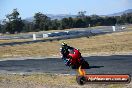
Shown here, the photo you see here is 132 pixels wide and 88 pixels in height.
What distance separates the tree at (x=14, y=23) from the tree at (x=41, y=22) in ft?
18.7

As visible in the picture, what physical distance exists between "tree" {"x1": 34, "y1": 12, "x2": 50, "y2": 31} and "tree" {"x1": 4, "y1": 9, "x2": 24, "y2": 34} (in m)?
5.70

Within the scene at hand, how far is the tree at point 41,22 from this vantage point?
113 m

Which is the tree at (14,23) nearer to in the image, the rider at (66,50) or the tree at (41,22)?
the tree at (41,22)

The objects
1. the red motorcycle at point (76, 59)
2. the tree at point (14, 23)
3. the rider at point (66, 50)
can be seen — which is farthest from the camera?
the tree at point (14, 23)

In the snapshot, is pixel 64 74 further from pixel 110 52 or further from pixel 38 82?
pixel 110 52

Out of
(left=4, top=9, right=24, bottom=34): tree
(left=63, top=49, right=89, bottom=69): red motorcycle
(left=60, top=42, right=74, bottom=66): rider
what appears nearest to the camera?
(left=63, top=49, right=89, bottom=69): red motorcycle

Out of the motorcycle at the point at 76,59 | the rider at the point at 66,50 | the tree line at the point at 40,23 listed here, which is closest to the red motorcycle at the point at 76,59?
the motorcycle at the point at 76,59

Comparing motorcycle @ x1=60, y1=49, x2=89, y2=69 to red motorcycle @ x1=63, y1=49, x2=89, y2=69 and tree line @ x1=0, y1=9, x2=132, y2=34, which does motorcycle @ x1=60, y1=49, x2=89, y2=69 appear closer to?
red motorcycle @ x1=63, y1=49, x2=89, y2=69

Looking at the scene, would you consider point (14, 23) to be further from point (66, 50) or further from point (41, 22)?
point (66, 50)

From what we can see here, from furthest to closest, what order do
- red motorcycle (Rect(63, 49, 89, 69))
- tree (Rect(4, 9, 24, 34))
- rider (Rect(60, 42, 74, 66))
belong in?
tree (Rect(4, 9, 24, 34)), rider (Rect(60, 42, 74, 66)), red motorcycle (Rect(63, 49, 89, 69))

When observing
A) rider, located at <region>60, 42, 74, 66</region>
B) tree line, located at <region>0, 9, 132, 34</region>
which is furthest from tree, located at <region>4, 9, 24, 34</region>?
rider, located at <region>60, 42, 74, 66</region>

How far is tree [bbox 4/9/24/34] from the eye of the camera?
111219 millimetres

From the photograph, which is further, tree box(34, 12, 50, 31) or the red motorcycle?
tree box(34, 12, 50, 31)

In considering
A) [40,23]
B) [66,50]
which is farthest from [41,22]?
[66,50]
